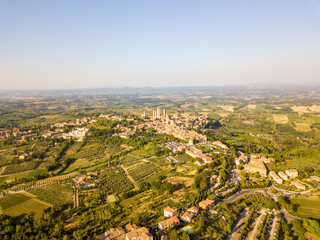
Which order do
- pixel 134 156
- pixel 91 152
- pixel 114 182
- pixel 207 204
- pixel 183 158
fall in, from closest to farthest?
→ pixel 207 204
pixel 114 182
pixel 183 158
pixel 134 156
pixel 91 152

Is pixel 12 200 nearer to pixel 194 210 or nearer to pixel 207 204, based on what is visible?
pixel 194 210

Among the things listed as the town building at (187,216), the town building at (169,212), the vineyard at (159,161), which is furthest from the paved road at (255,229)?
the vineyard at (159,161)

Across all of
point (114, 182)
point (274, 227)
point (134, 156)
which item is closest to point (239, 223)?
point (274, 227)

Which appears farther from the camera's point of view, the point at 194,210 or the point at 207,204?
the point at 207,204

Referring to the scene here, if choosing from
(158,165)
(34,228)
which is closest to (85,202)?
(34,228)

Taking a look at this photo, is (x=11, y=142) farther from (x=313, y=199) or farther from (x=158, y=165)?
(x=313, y=199)

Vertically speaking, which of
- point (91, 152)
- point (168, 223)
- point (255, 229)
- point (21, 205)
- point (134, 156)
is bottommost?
point (255, 229)
